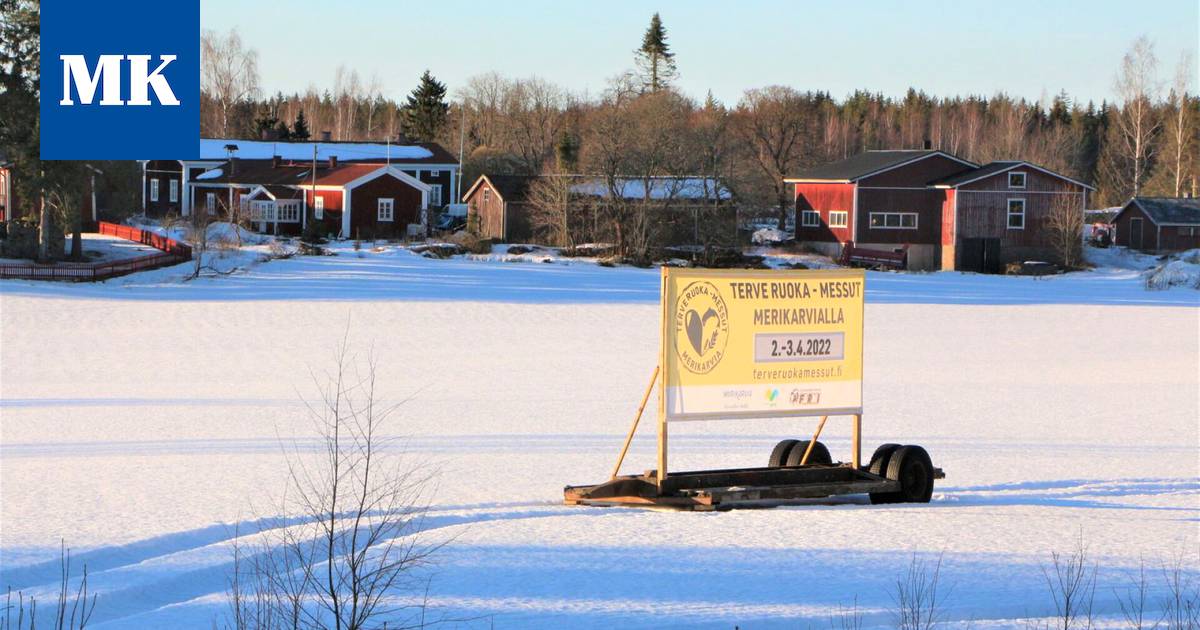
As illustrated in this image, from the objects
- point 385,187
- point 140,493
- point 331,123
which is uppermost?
point 331,123

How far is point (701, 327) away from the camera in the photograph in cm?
Result: 1252

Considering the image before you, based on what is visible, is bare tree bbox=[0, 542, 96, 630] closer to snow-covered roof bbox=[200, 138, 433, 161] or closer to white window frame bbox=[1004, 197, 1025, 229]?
white window frame bbox=[1004, 197, 1025, 229]

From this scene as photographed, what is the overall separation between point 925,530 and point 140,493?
7.13 metres

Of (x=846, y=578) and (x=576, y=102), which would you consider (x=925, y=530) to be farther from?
(x=576, y=102)

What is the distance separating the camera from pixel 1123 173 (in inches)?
4230

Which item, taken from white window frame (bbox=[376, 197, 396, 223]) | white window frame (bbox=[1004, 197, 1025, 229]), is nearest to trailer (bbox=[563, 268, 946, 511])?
white window frame (bbox=[1004, 197, 1025, 229])

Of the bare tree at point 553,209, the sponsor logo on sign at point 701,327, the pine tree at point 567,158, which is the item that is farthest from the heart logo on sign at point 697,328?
the pine tree at point 567,158

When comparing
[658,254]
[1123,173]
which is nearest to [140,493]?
[658,254]

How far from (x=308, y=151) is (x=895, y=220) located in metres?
38.9

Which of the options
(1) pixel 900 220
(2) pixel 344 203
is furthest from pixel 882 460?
(2) pixel 344 203

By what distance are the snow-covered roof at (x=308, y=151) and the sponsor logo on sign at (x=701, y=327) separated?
72217 mm

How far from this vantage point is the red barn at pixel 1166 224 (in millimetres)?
68375

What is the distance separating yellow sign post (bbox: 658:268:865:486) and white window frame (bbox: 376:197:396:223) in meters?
57.9

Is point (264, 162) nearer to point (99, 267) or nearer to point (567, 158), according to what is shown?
point (567, 158)
